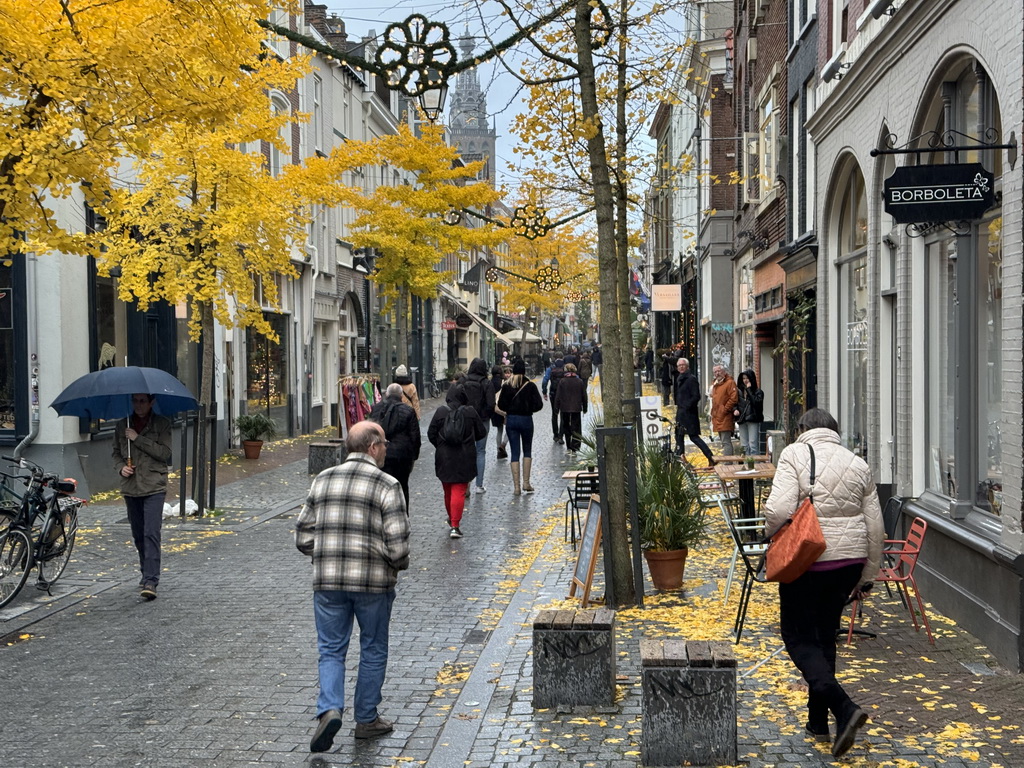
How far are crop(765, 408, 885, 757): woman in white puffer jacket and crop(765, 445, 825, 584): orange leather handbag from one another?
60 mm

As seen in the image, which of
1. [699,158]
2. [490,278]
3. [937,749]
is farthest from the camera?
[490,278]

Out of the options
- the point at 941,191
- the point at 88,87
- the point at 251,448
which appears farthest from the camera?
the point at 251,448

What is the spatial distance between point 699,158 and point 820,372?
66.3 ft

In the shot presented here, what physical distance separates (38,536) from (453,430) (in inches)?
186

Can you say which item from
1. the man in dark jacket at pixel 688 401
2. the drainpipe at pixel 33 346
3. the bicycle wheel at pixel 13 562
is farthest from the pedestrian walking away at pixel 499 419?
the bicycle wheel at pixel 13 562

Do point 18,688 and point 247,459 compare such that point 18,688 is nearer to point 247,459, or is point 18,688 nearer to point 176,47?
point 176,47

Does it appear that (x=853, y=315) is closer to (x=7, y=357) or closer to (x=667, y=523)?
(x=667, y=523)

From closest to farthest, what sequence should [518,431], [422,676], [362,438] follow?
[362,438]
[422,676]
[518,431]

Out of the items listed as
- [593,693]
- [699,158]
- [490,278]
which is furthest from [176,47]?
[490,278]

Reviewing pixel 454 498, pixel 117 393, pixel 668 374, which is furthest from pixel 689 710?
pixel 668 374

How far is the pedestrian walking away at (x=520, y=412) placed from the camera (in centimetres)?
1722

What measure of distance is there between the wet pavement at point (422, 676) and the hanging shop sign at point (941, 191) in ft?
9.52

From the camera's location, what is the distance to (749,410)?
19.0 m

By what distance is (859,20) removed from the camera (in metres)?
12.6
